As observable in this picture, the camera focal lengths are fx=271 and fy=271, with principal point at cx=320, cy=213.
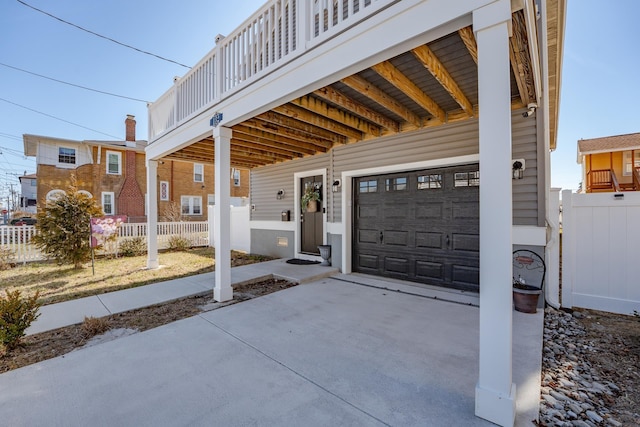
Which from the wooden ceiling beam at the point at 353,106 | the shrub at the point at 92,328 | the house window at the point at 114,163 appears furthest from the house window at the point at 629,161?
the house window at the point at 114,163

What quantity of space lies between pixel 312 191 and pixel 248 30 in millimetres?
3547

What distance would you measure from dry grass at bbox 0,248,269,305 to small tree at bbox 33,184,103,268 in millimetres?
401

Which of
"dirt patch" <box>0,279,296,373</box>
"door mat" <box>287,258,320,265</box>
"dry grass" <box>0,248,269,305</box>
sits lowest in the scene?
"dirt patch" <box>0,279,296,373</box>

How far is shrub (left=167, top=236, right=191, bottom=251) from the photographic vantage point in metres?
9.31

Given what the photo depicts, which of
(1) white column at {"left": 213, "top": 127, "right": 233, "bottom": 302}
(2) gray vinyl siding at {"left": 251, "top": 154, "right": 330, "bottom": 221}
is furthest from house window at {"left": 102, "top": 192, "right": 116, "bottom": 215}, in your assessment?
(1) white column at {"left": 213, "top": 127, "right": 233, "bottom": 302}

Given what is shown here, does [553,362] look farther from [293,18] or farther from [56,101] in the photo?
[56,101]

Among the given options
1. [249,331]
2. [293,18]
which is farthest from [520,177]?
[249,331]

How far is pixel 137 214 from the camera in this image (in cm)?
1514

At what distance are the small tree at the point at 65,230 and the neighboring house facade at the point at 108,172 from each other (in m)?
7.32

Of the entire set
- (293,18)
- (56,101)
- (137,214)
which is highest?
(56,101)

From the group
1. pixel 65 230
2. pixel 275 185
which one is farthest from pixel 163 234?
pixel 275 185

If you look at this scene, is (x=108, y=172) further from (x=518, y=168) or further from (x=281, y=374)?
(x=518, y=168)

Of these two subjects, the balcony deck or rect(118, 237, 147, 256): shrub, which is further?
rect(118, 237, 147, 256): shrub

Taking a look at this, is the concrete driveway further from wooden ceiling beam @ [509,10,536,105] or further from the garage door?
wooden ceiling beam @ [509,10,536,105]
